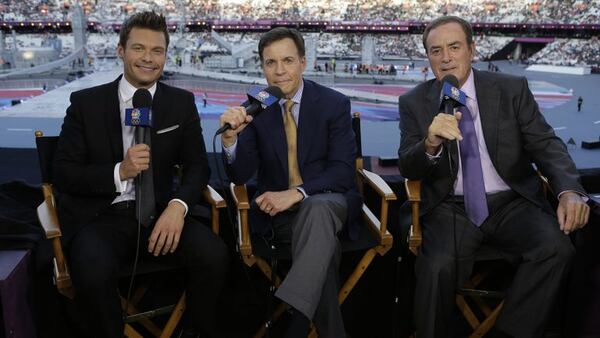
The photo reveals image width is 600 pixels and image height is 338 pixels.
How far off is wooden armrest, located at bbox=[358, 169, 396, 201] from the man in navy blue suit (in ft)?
0.30

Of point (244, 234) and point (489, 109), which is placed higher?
point (489, 109)

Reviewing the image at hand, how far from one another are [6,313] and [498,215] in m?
1.97

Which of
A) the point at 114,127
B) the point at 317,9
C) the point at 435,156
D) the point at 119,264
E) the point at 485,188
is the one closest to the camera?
the point at 119,264

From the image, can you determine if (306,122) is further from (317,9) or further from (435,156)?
(317,9)

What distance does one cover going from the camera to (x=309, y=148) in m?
2.26

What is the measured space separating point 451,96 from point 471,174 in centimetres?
61

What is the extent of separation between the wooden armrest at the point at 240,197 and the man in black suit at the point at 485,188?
0.68 m

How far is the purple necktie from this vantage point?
2189mm

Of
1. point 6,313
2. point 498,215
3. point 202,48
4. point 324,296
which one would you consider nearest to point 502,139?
point 498,215

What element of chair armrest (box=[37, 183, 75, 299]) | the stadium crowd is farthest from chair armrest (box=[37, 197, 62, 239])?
the stadium crowd

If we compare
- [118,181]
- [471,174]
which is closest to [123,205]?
[118,181]

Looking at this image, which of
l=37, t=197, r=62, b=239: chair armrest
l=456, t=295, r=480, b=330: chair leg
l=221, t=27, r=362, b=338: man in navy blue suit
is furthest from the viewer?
l=456, t=295, r=480, b=330: chair leg

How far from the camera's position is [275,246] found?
2168 millimetres

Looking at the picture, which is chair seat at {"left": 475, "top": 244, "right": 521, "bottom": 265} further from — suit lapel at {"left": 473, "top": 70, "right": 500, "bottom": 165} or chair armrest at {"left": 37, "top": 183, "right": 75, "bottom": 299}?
chair armrest at {"left": 37, "top": 183, "right": 75, "bottom": 299}
